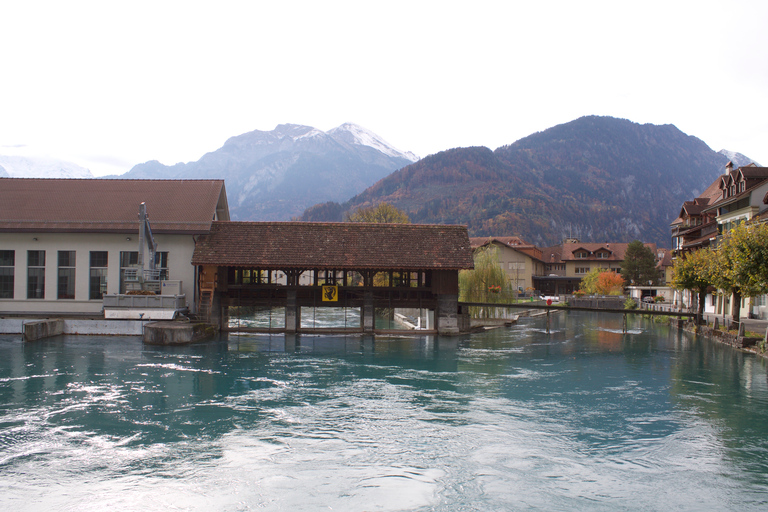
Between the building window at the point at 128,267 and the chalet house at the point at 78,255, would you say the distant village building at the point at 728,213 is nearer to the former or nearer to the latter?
the chalet house at the point at 78,255

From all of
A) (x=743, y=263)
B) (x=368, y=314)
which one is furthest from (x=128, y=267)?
(x=743, y=263)

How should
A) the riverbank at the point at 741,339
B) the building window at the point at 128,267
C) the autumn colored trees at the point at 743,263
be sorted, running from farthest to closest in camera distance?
the building window at the point at 128,267, the autumn colored trees at the point at 743,263, the riverbank at the point at 741,339

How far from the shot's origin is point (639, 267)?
76.6 metres

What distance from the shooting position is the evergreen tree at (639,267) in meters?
76.2

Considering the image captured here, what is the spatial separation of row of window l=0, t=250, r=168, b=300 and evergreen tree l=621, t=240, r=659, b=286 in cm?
6449

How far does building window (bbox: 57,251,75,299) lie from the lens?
32562 millimetres

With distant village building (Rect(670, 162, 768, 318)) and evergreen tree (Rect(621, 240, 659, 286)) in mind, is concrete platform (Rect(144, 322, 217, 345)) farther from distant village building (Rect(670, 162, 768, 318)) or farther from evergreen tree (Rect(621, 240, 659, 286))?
evergreen tree (Rect(621, 240, 659, 286))

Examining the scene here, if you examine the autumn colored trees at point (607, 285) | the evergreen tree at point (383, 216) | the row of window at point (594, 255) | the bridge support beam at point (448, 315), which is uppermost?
the evergreen tree at point (383, 216)

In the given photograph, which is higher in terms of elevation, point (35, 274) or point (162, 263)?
point (162, 263)

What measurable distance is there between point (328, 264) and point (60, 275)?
15939 millimetres

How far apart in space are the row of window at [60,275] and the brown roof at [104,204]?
1.77 meters

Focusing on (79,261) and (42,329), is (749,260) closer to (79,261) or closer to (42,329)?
(42,329)

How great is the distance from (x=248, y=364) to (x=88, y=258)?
15.5m

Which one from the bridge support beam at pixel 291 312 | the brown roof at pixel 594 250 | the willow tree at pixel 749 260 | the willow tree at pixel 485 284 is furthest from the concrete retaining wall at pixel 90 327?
the brown roof at pixel 594 250
